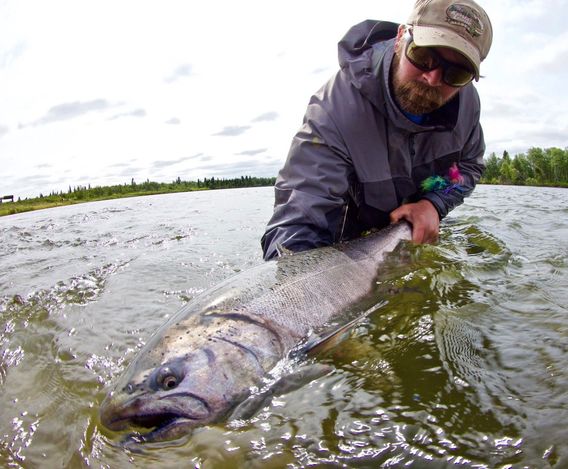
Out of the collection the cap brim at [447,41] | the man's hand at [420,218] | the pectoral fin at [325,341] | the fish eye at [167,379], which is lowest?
the pectoral fin at [325,341]

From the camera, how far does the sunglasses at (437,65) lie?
9.72 ft

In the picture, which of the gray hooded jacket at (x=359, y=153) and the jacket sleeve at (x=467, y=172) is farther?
the jacket sleeve at (x=467, y=172)

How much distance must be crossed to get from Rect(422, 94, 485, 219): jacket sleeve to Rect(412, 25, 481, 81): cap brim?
1281 mm

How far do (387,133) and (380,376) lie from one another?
2203 mm

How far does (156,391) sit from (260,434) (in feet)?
1.39

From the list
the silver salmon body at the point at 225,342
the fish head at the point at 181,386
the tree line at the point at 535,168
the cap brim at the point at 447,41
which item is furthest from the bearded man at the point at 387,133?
the tree line at the point at 535,168

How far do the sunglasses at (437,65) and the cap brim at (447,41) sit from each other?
0.26 ft

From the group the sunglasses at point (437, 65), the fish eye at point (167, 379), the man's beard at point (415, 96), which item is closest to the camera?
the fish eye at point (167, 379)

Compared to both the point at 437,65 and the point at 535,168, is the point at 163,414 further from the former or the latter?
the point at 535,168

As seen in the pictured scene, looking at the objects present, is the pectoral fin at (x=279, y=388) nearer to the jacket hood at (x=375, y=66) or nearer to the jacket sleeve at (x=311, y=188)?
the jacket sleeve at (x=311, y=188)

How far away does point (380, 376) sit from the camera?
2004 millimetres

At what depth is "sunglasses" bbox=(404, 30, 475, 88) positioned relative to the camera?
2963 mm

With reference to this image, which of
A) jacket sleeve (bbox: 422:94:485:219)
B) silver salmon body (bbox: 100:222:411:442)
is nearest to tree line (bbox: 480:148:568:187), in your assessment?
jacket sleeve (bbox: 422:94:485:219)

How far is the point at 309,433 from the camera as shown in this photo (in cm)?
164
